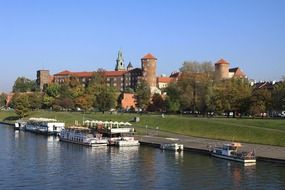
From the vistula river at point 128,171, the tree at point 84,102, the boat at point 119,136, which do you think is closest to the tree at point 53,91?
the tree at point 84,102

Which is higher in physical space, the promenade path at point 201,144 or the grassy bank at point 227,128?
the grassy bank at point 227,128

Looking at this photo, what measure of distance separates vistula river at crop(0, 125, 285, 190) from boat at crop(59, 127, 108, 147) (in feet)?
24.3

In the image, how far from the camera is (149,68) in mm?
191875

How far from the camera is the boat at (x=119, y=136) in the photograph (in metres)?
69.4

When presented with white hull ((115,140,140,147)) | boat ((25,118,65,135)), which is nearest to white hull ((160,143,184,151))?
white hull ((115,140,140,147))

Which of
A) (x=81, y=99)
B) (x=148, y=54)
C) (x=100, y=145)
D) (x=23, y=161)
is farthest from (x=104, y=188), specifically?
(x=148, y=54)

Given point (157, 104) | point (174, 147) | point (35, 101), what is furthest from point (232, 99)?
point (35, 101)

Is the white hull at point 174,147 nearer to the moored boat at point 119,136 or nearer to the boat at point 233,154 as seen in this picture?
the boat at point 233,154

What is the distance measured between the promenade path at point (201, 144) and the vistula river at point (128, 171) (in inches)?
75.7

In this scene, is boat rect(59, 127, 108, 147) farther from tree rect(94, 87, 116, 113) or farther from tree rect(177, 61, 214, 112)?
tree rect(94, 87, 116, 113)

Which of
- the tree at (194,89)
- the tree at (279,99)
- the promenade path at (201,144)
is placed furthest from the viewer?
the tree at (194,89)

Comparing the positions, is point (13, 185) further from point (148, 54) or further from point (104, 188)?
point (148, 54)

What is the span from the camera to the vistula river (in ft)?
134

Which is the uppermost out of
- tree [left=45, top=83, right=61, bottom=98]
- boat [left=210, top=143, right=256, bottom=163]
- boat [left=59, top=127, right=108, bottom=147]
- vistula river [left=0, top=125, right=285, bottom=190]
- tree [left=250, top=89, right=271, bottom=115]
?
tree [left=45, top=83, right=61, bottom=98]
